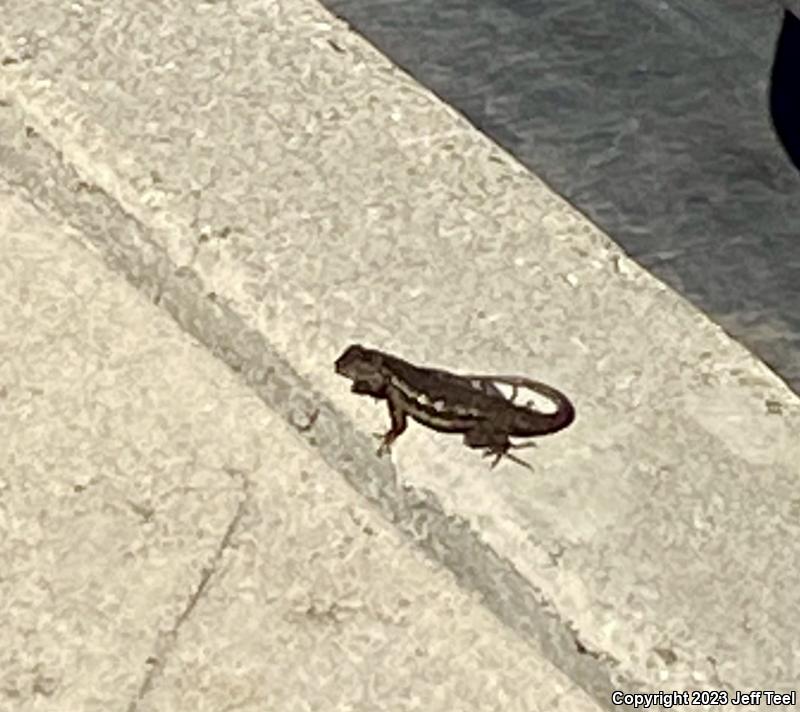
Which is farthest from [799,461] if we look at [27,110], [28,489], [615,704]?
[27,110]

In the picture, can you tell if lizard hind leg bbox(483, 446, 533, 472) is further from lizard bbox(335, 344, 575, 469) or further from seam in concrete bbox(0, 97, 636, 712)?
seam in concrete bbox(0, 97, 636, 712)

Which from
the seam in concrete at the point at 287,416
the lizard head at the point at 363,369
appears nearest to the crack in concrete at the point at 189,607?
the seam in concrete at the point at 287,416

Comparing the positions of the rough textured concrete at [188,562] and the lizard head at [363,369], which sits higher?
the lizard head at [363,369]

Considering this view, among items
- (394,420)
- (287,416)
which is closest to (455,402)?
(394,420)

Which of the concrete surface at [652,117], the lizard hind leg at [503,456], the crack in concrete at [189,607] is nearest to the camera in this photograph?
the crack in concrete at [189,607]

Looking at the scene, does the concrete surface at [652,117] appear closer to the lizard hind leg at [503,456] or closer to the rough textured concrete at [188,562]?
the lizard hind leg at [503,456]

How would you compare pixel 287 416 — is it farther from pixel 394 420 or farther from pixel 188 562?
pixel 188 562

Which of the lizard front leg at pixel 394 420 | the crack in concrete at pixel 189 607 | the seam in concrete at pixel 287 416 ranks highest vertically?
the lizard front leg at pixel 394 420
